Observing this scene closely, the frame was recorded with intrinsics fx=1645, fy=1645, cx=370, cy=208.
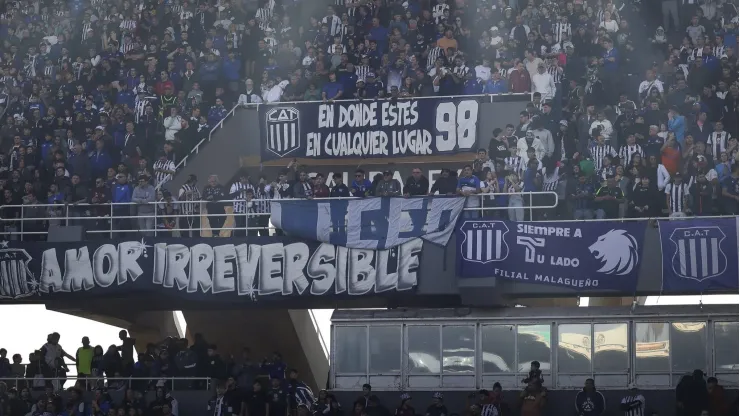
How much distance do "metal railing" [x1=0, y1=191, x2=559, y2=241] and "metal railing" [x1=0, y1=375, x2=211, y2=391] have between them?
8.61 feet

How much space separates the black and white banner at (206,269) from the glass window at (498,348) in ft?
5.24

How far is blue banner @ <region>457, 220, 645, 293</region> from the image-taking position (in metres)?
27.2

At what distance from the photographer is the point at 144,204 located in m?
30.0

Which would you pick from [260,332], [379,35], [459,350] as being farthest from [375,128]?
[459,350]

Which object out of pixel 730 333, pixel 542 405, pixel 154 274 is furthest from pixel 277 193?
pixel 730 333

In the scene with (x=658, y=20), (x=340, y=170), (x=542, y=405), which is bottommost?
(x=542, y=405)

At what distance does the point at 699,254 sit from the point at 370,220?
5.61m

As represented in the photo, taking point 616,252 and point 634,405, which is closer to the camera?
point 634,405

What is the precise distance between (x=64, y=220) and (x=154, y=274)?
269cm

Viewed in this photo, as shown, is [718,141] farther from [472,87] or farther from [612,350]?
[472,87]

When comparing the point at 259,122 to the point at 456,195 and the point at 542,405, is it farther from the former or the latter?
the point at 542,405

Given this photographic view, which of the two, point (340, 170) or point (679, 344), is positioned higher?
point (340, 170)

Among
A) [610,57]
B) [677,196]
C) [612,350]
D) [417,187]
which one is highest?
[610,57]

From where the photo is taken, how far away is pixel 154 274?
96.6 feet
